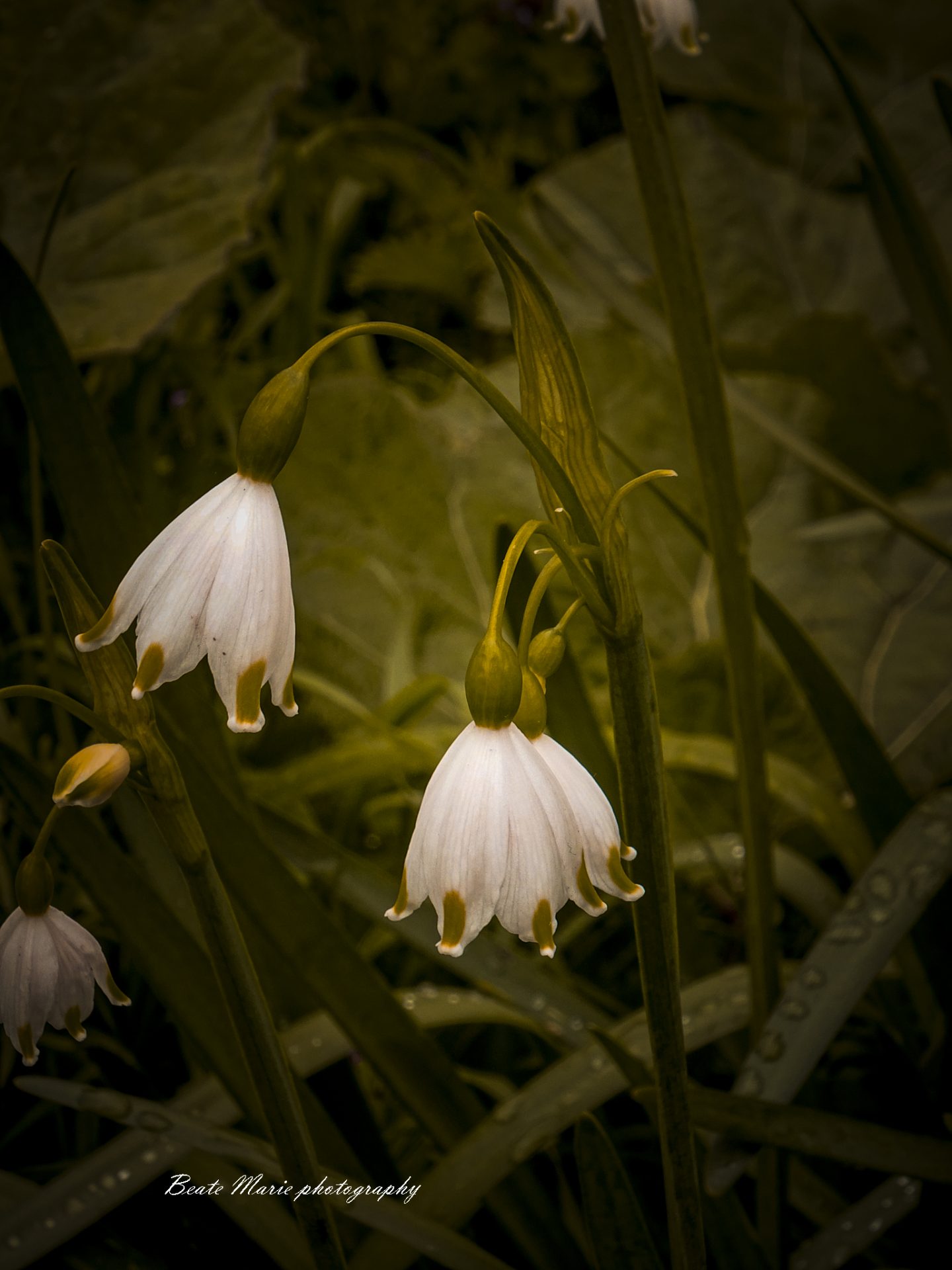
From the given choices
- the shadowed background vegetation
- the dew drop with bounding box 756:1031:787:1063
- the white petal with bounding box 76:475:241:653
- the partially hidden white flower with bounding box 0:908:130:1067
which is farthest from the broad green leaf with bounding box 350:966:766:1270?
the white petal with bounding box 76:475:241:653

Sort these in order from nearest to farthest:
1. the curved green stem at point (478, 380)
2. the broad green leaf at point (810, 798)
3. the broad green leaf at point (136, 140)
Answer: the curved green stem at point (478, 380) → the broad green leaf at point (810, 798) → the broad green leaf at point (136, 140)

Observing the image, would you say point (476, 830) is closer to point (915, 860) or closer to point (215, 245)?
point (915, 860)

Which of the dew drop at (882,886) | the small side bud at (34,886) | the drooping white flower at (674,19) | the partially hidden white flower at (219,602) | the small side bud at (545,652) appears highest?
the drooping white flower at (674,19)

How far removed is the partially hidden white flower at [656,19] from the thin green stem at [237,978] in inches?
20.5

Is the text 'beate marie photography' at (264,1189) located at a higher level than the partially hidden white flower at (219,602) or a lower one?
lower

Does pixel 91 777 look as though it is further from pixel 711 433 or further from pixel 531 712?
pixel 711 433

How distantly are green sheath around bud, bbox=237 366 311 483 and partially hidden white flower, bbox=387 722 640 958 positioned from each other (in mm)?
134

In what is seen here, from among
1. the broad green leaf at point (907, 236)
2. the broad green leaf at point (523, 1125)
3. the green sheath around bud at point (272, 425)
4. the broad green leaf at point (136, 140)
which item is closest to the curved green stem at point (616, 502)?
the green sheath around bud at point (272, 425)

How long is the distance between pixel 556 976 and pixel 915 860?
0.36 m

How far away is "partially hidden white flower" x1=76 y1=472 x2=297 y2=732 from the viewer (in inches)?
15.0

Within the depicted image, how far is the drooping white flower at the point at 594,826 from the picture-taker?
0.40 meters

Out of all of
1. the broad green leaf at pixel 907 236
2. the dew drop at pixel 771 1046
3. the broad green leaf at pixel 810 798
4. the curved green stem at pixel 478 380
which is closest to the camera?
the curved green stem at pixel 478 380

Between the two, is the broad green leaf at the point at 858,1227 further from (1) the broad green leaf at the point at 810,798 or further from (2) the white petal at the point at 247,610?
(2) the white petal at the point at 247,610

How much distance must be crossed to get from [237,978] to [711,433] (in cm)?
44
